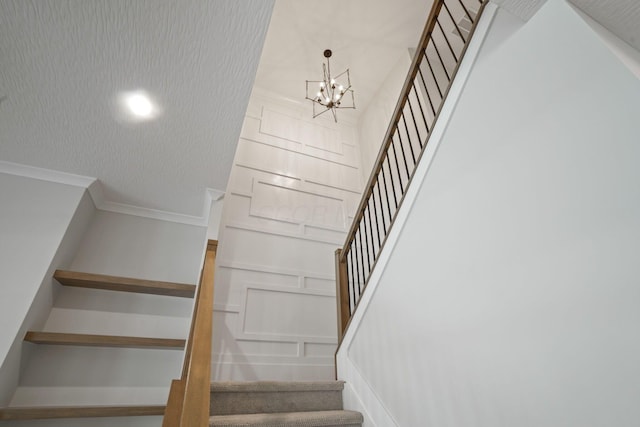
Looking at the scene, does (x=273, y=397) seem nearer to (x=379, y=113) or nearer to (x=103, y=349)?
(x=103, y=349)

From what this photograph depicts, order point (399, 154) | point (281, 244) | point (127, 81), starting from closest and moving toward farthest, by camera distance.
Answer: point (127, 81)
point (281, 244)
point (399, 154)

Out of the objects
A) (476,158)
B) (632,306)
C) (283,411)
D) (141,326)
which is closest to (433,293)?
(476,158)

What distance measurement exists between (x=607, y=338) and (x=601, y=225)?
1.10 feet

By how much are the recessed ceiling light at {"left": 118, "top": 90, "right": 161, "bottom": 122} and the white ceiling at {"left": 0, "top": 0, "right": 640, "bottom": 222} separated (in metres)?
0.04

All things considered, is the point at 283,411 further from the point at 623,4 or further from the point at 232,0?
the point at 623,4

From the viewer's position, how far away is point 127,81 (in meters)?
1.67

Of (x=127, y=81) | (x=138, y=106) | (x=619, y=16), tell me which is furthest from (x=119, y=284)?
(x=619, y=16)

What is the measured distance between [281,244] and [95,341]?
1.85m

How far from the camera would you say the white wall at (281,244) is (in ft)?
9.51

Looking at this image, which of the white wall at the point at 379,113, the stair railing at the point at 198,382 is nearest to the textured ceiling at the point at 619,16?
the stair railing at the point at 198,382

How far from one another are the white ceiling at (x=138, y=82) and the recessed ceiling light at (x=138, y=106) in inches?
1.6

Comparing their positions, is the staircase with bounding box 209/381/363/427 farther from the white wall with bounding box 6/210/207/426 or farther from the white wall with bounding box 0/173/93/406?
the white wall with bounding box 0/173/93/406

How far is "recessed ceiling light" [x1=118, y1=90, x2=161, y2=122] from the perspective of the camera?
1748 millimetres

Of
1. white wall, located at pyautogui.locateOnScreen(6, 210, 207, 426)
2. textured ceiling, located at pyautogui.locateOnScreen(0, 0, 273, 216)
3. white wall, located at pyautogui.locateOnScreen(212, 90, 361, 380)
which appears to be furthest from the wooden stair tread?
textured ceiling, located at pyautogui.locateOnScreen(0, 0, 273, 216)
